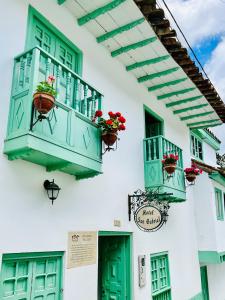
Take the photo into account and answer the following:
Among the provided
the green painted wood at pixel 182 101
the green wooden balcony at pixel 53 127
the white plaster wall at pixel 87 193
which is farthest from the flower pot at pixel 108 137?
the green painted wood at pixel 182 101

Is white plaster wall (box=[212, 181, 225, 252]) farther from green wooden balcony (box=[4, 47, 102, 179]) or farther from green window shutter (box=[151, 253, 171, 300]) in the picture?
green wooden balcony (box=[4, 47, 102, 179])

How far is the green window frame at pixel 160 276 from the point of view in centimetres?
782

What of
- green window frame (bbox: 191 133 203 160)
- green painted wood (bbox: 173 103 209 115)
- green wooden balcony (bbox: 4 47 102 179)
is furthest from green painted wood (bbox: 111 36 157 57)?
green window frame (bbox: 191 133 203 160)

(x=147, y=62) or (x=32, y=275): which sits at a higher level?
(x=147, y=62)

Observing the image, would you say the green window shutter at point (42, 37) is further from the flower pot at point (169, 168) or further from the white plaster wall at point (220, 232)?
the white plaster wall at point (220, 232)

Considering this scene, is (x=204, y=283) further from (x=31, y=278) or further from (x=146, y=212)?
(x=31, y=278)

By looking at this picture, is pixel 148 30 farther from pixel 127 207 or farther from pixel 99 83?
pixel 127 207

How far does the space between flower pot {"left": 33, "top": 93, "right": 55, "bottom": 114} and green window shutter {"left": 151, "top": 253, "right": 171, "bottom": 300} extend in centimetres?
564

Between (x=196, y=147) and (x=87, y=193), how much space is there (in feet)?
31.3

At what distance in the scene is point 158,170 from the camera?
313 inches

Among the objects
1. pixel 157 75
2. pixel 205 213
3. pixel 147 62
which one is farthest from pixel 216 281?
pixel 147 62

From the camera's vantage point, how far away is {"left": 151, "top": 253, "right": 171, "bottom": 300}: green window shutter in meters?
7.82

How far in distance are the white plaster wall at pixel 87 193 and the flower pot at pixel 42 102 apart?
0.74 meters

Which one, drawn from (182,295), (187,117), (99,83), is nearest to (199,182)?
(187,117)
